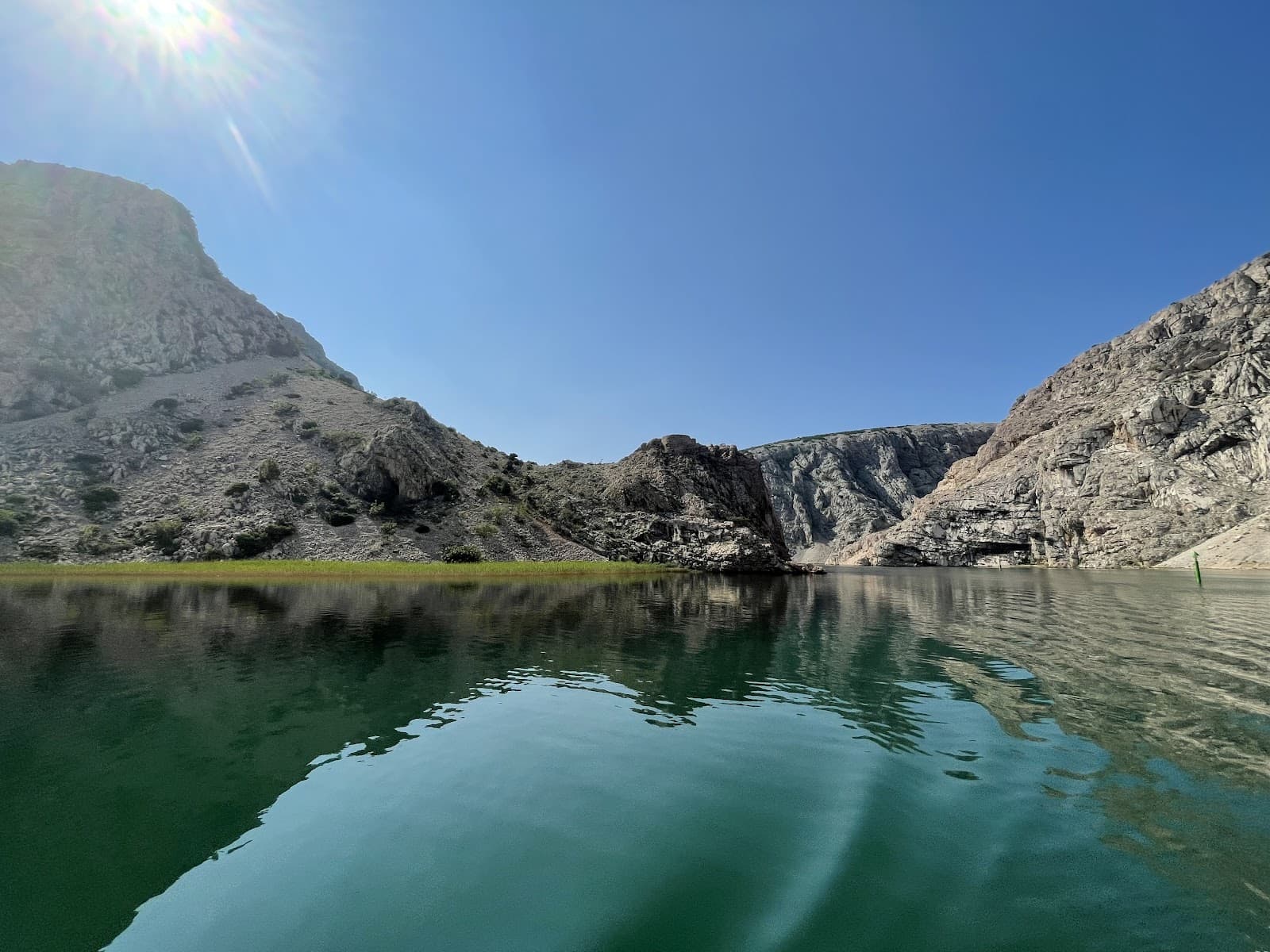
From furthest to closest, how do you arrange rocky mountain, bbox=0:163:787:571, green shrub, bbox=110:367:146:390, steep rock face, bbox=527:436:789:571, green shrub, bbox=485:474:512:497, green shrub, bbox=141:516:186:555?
green shrub, bbox=110:367:146:390 → green shrub, bbox=485:474:512:497 → steep rock face, bbox=527:436:789:571 → rocky mountain, bbox=0:163:787:571 → green shrub, bbox=141:516:186:555

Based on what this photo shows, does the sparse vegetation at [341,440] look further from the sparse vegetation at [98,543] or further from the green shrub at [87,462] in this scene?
the sparse vegetation at [98,543]

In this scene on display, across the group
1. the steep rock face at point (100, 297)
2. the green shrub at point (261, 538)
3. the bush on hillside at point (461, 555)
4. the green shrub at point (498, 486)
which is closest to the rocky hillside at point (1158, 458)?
the bush on hillside at point (461, 555)

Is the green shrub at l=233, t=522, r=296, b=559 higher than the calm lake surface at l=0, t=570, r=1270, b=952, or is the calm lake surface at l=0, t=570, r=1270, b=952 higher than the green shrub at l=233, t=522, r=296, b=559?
the green shrub at l=233, t=522, r=296, b=559

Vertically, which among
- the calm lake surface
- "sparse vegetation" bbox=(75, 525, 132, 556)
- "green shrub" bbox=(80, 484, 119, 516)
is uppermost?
"green shrub" bbox=(80, 484, 119, 516)

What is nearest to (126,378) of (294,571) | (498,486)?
(498,486)

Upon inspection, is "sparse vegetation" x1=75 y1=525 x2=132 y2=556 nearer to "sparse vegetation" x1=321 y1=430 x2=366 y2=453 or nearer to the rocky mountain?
the rocky mountain

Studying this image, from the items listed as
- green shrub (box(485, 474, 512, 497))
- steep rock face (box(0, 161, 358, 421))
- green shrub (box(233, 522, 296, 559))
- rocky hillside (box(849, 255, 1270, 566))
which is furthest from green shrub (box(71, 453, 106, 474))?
rocky hillside (box(849, 255, 1270, 566))

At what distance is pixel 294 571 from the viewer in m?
81.6

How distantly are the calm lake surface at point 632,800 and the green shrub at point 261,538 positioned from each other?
232 ft

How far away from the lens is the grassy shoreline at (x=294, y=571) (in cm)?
7156

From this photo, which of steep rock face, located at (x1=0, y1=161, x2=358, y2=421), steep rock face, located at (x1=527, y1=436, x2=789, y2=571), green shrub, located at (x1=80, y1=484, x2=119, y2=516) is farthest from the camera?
steep rock face, located at (x1=0, y1=161, x2=358, y2=421)

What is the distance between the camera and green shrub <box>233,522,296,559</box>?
3514 inches

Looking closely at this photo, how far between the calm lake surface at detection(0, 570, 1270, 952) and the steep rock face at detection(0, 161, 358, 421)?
133270 millimetres

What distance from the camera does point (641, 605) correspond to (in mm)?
50469
